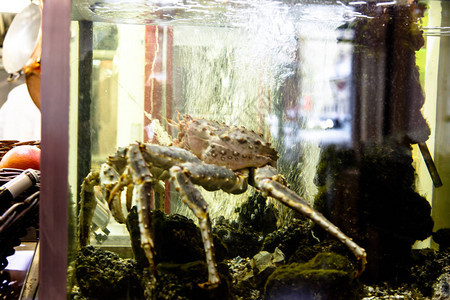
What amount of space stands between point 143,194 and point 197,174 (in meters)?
0.18

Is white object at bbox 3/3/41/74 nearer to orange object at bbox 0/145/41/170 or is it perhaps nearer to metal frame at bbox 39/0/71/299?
orange object at bbox 0/145/41/170

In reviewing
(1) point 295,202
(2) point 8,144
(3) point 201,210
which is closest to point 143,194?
(3) point 201,210

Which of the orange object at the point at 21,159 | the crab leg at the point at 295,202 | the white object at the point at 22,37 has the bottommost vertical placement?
the crab leg at the point at 295,202

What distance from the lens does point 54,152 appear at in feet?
3.22

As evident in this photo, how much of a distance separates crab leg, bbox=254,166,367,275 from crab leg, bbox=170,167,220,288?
25 cm

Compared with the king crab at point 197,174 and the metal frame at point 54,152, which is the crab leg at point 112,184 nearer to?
the king crab at point 197,174

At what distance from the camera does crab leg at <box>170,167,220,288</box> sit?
1.10 m

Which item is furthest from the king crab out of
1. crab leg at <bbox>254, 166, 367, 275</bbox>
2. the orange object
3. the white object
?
the white object

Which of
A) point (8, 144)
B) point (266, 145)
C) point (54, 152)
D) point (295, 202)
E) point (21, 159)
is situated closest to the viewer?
point (54, 152)

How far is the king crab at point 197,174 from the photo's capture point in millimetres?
1151

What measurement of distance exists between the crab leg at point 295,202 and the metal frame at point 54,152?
0.62 meters

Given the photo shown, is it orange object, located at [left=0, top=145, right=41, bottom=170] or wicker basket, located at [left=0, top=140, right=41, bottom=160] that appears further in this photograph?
wicker basket, located at [left=0, top=140, right=41, bottom=160]

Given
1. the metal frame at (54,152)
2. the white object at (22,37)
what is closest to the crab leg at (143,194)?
the metal frame at (54,152)

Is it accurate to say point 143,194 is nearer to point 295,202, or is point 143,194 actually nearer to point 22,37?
point 295,202
